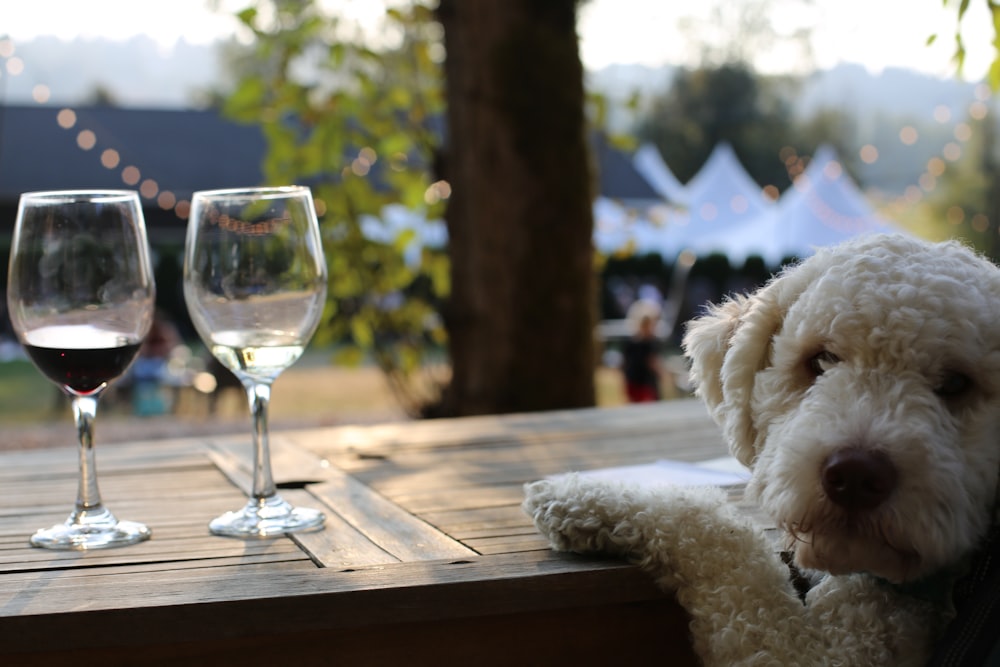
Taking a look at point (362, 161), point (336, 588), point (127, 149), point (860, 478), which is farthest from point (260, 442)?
point (127, 149)

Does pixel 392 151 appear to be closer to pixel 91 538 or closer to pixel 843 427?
pixel 91 538

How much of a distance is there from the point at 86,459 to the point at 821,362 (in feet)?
2.40

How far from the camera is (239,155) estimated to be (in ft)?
40.3

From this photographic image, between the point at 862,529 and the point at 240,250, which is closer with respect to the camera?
the point at 862,529

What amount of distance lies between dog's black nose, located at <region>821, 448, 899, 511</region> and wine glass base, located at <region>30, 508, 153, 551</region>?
66cm

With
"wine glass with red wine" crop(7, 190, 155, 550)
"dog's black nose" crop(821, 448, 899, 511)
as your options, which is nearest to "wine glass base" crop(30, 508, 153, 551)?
"wine glass with red wine" crop(7, 190, 155, 550)

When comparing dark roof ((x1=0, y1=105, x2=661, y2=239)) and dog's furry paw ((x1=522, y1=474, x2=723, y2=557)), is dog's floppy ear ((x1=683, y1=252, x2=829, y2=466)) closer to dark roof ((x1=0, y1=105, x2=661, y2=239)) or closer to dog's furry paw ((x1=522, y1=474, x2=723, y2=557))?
dog's furry paw ((x1=522, y1=474, x2=723, y2=557))

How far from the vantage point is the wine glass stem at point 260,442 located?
1106 mm

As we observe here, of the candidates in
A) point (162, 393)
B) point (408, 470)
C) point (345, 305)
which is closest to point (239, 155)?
→ point (162, 393)

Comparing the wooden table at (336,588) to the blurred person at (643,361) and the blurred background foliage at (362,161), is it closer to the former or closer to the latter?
the blurred background foliage at (362,161)

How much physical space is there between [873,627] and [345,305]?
10.7ft

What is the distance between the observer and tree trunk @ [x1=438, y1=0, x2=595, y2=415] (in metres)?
2.97

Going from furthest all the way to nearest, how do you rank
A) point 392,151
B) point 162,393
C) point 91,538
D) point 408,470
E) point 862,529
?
point 162,393, point 392,151, point 408,470, point 91,538, point 862,529

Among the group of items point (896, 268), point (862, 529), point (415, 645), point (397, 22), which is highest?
point (397, 22)
